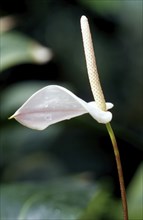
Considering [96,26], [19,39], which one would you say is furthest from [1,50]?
[96,26]

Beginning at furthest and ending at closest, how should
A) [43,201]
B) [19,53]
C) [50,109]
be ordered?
[19,53], [43,201], [50,109]

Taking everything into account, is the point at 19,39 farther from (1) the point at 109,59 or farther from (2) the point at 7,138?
(1) the point at 109,59

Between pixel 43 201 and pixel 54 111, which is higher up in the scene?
pixel 54 111

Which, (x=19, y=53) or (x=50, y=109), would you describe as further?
(x=19, y=53)

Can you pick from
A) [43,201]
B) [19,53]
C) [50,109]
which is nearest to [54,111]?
[50,109]

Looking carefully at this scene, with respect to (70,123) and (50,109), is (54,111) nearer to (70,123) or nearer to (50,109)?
(50,109)

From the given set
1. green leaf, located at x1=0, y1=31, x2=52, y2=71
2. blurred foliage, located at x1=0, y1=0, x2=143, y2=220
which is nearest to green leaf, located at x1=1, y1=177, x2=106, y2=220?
blurred foliage, located at x1=0, y1=0, x2=143, y2=220
